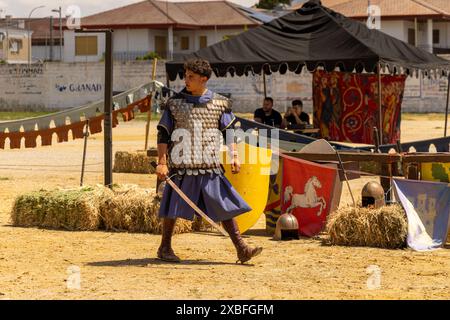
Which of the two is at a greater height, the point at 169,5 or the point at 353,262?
the point at 169,5

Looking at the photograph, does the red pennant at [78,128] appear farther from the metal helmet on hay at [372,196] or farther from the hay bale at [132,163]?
the hay bale at [132,163]

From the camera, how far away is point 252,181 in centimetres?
1145

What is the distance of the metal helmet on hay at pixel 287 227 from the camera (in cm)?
1132

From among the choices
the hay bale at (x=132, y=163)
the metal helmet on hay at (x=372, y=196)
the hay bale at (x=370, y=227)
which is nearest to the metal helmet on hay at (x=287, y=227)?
the hay bale at (x=370, y=227)

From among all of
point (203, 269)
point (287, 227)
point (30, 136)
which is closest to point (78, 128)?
point (30, 136)

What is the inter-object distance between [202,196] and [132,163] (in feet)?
33.9

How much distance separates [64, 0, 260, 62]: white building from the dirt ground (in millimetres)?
60054

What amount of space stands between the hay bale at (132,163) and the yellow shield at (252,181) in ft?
27.0

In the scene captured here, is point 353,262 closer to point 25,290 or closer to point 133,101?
point 25,290

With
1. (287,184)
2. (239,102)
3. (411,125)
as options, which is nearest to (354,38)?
(287,184)

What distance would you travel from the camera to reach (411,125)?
38531 mm

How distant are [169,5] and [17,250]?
67.2 meters

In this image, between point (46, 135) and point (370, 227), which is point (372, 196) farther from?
point (46, 135)

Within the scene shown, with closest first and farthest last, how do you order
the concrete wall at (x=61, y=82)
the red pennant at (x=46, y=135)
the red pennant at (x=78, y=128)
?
the red pennant at (x=78, y=128) → the red pennant at (x=46, y=135) → the concrete wall at (x=61, y=82)
